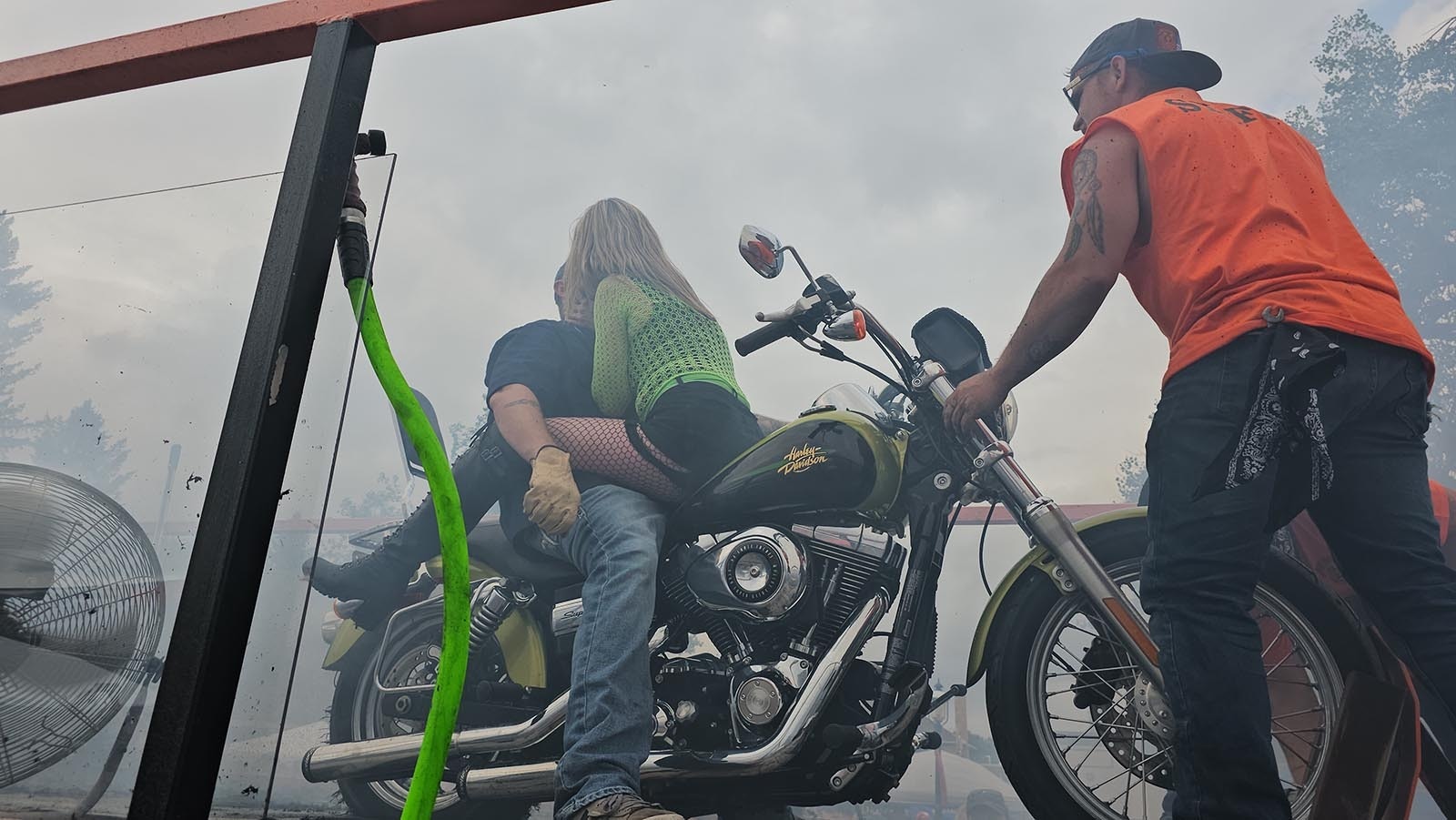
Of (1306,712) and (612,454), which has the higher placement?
(612,454)

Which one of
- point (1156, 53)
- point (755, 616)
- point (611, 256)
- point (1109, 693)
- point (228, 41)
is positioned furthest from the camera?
point (611, 256)

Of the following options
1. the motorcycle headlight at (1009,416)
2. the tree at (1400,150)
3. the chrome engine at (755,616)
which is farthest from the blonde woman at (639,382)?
the tree at (1400,150)

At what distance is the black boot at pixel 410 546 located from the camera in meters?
2.06

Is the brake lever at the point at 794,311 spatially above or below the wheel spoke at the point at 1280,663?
above

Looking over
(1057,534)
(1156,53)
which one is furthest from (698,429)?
(1156,53)

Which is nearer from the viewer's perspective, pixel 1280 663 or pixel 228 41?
pixel 228 41

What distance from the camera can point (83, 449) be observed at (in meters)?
1.65

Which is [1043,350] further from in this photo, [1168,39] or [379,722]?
[379,722]

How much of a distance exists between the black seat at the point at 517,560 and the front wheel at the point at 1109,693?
0.93 m

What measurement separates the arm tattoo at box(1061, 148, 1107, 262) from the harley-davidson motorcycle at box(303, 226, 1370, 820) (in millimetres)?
295

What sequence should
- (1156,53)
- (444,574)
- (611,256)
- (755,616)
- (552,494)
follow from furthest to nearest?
(611,256)
(552,494)
(1156,53)
(755,616)
(444,574)

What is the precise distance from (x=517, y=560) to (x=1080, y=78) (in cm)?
169

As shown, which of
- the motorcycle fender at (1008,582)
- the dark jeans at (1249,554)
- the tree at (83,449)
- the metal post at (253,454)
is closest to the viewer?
the metal post at (253,454)

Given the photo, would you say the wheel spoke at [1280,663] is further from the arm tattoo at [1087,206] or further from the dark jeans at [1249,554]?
the arm tattoo at [1087,206]
